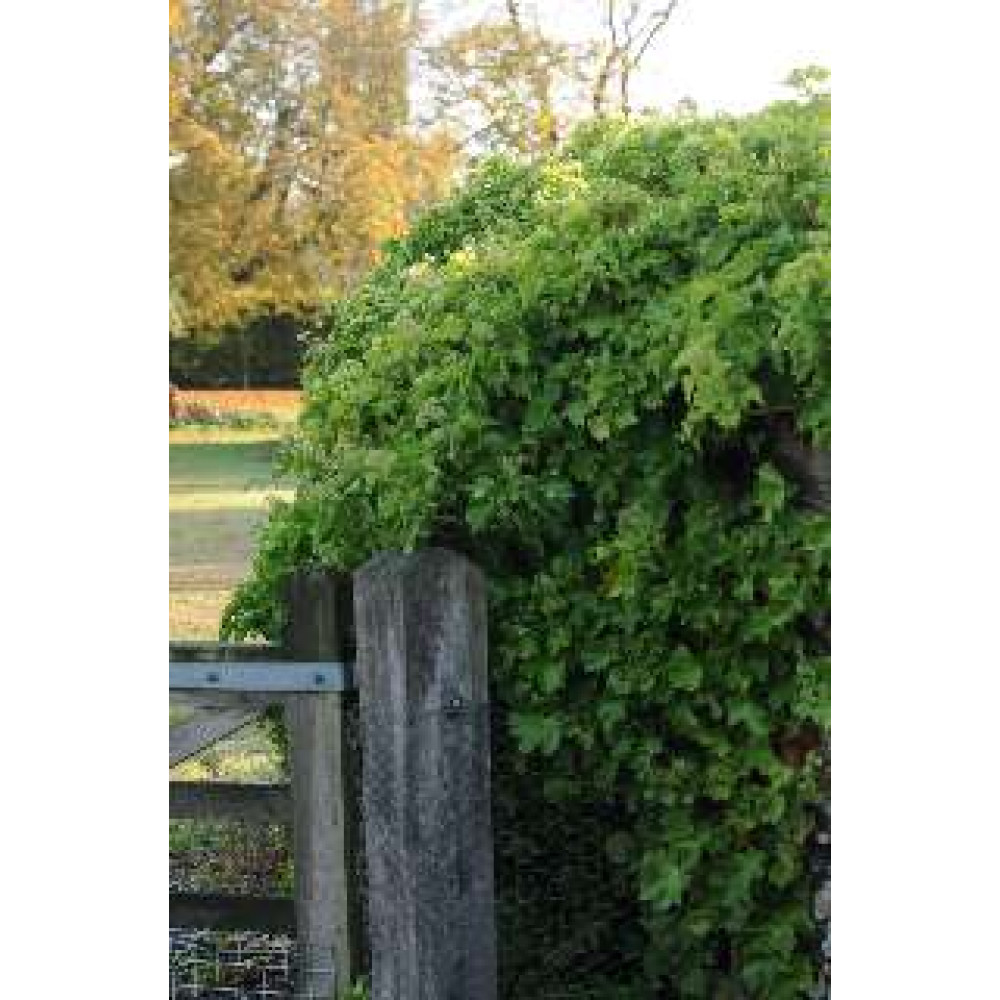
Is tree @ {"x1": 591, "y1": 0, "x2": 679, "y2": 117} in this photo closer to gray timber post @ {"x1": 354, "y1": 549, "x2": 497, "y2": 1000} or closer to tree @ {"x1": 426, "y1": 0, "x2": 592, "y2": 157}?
tree @ {"x1": 426, "y1": 0, "x2": 592, "y2": 157}

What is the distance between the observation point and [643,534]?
224 centimetres

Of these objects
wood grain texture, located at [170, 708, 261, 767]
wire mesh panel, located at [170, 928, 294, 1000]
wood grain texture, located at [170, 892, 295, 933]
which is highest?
wood grain texture, located at [170, 708, 261, 767]

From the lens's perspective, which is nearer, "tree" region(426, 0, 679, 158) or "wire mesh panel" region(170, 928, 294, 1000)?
"wire mesh panel" region(170, 928, 294, 1000)

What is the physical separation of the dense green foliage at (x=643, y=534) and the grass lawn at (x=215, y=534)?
68 centimetres

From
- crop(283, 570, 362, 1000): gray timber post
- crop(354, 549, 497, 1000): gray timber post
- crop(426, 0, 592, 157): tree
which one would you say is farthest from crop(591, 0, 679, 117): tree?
crop(354, 549, 497, 1000): gray timber post

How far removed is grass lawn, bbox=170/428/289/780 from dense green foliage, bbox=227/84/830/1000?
681mm

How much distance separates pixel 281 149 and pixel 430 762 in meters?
10.9

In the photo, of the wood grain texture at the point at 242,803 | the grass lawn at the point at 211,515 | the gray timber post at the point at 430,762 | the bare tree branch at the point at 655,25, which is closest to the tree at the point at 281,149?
the grass lawn at the point at 211,515

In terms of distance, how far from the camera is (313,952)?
2482 millimetres

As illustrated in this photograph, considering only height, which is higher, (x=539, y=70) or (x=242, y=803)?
(x=539, y=70)

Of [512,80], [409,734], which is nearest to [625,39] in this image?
[512,80]

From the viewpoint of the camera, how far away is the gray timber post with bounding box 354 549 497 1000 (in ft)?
7.18

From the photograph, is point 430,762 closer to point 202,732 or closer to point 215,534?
point 202,732
